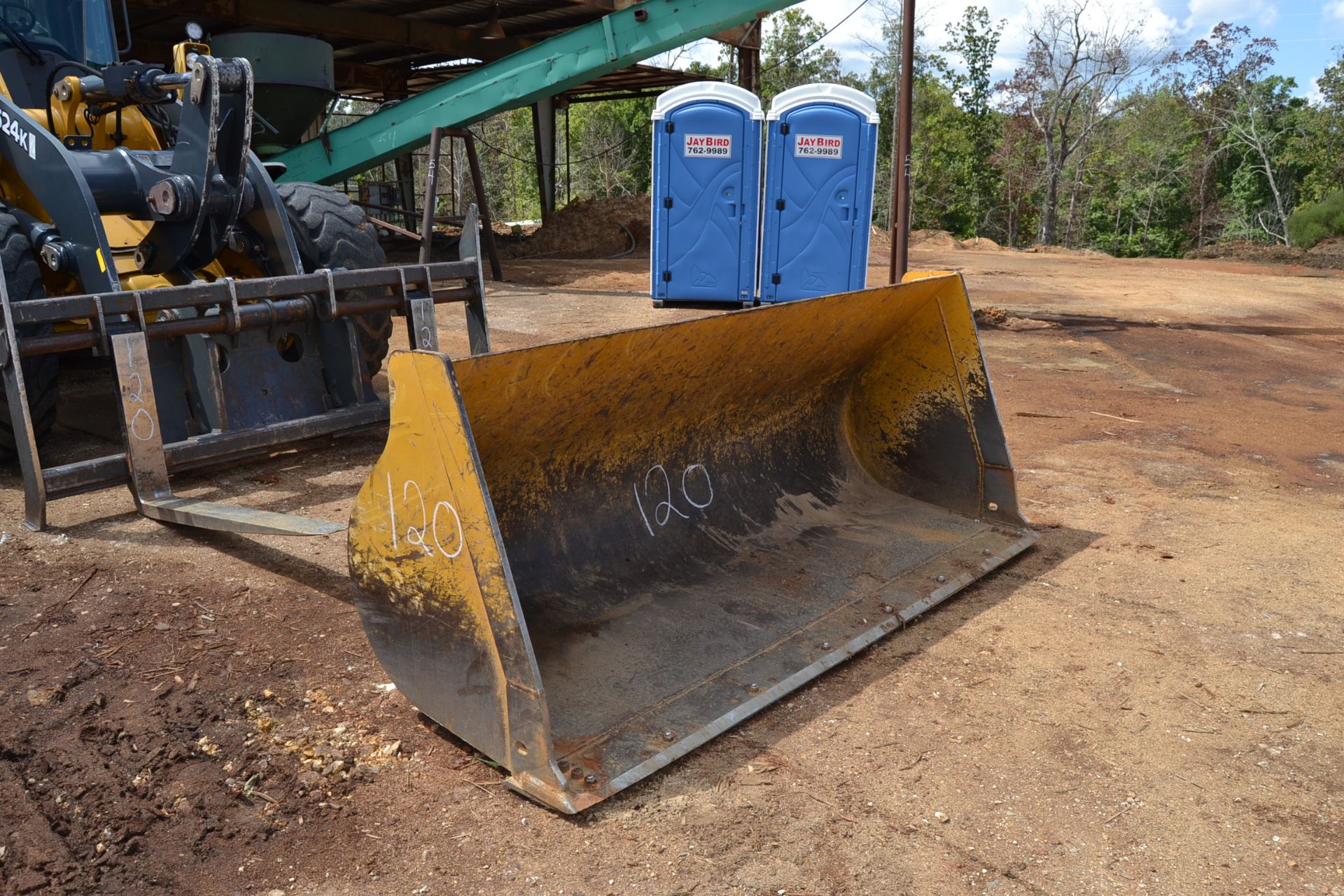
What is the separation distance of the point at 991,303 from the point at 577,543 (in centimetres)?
1002

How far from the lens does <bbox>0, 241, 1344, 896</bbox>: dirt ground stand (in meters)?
2.37

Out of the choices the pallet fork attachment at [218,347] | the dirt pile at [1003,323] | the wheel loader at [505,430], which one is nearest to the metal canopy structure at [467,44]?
the dirt pile at [1003,323]

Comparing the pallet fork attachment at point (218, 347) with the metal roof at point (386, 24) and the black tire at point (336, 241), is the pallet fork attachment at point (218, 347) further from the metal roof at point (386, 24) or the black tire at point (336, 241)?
the metal roof at point (386, 24)

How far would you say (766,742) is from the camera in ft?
9.42

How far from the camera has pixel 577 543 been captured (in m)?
3.55

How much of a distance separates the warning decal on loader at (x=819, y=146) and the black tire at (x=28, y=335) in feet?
23.3

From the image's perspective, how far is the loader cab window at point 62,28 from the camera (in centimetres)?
552

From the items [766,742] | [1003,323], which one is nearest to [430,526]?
[766,742]

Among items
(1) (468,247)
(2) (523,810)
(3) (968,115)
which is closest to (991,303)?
(1) (468,247)

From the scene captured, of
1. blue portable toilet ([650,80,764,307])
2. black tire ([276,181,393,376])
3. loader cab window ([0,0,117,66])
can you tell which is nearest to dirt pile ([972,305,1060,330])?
blue portable toilet ([650,80,764,307])

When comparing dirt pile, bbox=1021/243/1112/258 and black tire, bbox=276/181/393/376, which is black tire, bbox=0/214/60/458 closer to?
black tire, bbox=276/181/393/376

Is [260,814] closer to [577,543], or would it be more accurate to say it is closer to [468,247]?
[577,543]

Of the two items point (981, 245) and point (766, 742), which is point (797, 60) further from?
point (766, 742)

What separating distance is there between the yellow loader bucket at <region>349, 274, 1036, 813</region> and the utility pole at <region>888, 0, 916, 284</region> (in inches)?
182
